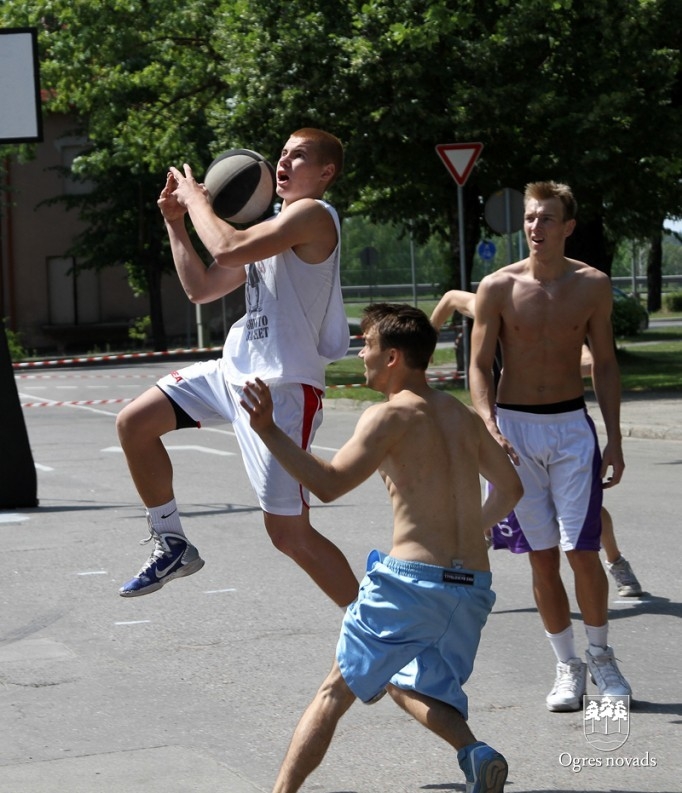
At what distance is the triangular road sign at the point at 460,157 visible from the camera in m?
20.7

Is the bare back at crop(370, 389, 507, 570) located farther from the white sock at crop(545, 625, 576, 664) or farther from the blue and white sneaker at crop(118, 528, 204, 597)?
the white sock at crop(545, 625, 576, 664)

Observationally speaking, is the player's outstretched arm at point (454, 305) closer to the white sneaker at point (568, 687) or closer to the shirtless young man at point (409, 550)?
the white sneaker at point (568, 687)

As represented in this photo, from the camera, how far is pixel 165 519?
5574 millimetres

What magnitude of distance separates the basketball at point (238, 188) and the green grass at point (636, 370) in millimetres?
15860

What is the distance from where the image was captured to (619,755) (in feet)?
16.1

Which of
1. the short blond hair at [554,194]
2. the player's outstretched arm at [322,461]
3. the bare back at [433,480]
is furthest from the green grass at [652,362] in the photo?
the player's outstretched arm at [322,461]

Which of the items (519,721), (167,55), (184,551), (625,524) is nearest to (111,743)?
(184,551)

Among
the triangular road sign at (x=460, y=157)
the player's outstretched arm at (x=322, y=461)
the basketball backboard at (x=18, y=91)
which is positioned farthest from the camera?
the triangular road sign at (x=460, y=157)

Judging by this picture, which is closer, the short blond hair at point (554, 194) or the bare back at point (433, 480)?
the bare back at point (433, 480)

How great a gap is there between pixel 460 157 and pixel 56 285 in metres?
31.7

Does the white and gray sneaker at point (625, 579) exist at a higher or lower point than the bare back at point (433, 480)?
lower

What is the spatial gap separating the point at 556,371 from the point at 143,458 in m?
1.68

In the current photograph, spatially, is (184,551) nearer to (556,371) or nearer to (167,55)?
(556,371)

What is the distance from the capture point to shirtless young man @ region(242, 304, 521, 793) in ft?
13.5
